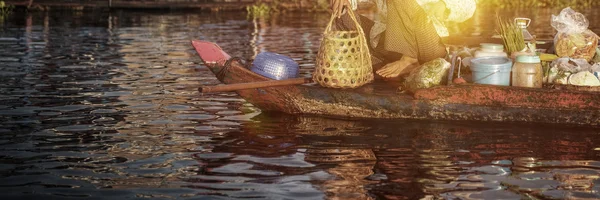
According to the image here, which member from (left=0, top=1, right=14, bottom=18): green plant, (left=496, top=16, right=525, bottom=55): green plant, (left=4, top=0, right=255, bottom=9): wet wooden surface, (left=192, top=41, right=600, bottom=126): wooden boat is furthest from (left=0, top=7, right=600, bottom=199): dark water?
(left=4, top=0, right=255, bottom=9): wet wooden surface

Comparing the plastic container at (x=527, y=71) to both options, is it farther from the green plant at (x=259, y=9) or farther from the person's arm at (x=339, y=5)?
the green plant at (x=259, y=9)

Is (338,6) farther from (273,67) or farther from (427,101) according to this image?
(427,101)

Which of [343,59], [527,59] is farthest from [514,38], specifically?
[343,59]

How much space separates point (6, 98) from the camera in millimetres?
9977

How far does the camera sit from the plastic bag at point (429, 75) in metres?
8.05

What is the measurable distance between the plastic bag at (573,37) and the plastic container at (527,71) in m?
0.55

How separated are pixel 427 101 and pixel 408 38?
0.61m

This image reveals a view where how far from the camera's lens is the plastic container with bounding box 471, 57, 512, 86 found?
26.1 ft

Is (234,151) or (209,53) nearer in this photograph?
(234,151)

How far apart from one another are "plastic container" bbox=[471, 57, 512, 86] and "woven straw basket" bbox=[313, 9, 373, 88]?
872 mm

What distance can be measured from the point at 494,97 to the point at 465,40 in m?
2.02

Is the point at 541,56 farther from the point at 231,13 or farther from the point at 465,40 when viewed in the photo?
the point at 231,13

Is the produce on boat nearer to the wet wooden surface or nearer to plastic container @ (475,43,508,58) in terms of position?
plastic container @ (475,43,508,58)

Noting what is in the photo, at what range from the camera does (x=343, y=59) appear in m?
7.98
